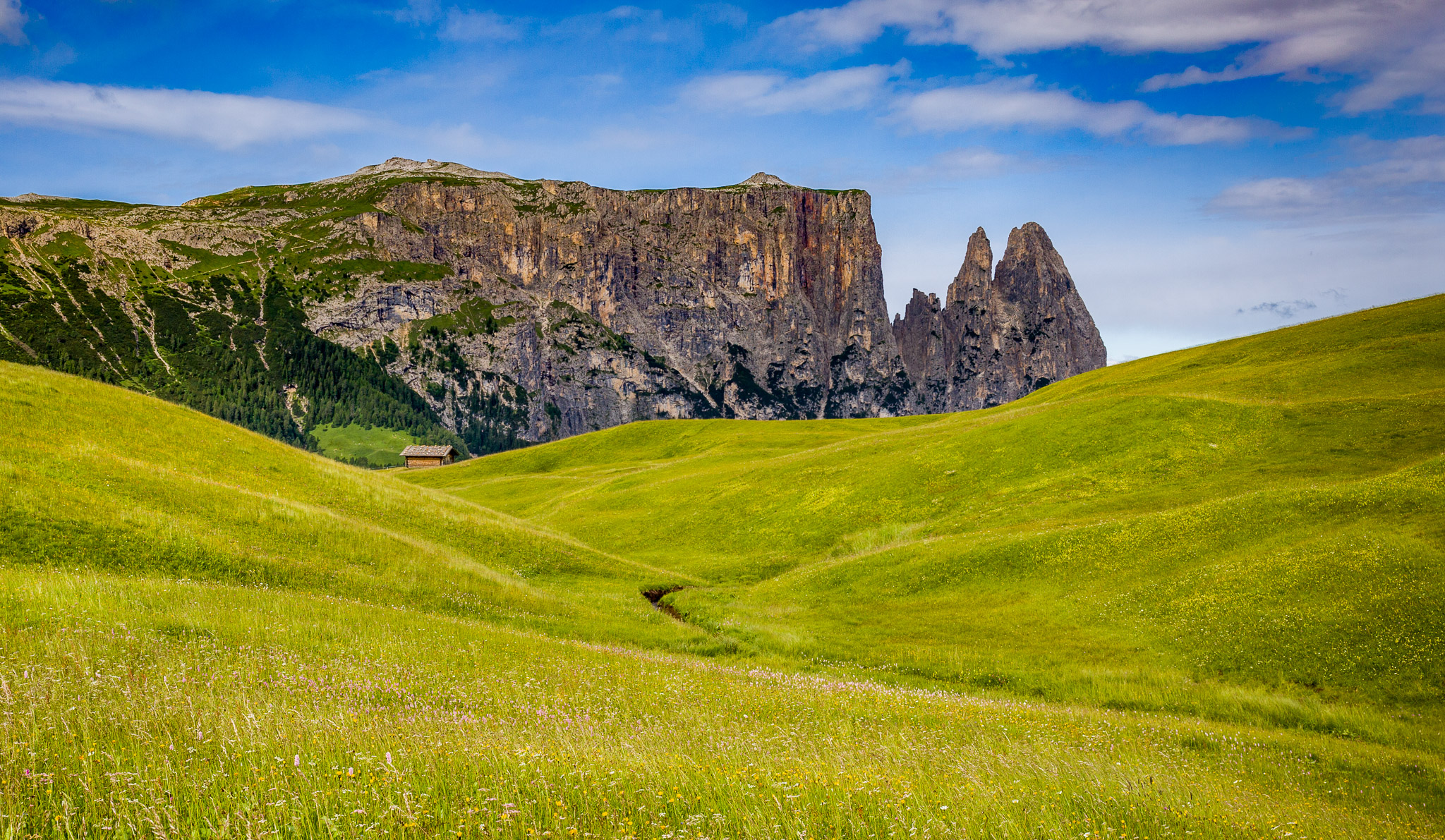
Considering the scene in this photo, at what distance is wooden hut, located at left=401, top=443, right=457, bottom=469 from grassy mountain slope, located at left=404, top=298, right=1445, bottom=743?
298ft

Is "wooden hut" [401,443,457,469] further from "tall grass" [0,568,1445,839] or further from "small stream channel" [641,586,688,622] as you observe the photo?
"tall grass" [0,568,1445,839]

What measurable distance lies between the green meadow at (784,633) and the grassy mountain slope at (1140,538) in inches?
7.2

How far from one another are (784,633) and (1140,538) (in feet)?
54.0

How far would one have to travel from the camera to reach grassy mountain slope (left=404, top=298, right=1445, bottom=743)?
2259 centimetres

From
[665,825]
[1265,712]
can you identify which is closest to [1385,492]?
[1265,712]

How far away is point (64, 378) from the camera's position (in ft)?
130

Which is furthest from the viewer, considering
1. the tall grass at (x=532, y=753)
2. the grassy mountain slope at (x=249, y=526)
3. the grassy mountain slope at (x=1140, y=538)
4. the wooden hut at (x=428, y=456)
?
the wooden hut at (x=428, y=456)

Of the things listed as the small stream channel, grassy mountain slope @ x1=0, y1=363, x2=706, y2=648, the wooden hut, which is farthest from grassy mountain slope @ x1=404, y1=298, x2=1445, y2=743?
the wooden hut

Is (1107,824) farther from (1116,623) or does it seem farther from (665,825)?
(1116,623)

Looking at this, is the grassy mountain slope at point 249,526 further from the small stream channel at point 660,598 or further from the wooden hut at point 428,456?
the wooden hut at point 428,456

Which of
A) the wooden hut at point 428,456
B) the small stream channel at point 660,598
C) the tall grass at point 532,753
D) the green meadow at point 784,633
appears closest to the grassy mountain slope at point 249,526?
the green meadow at point 784,633

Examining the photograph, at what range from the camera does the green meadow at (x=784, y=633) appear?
7891 millimetres

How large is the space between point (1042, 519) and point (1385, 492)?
14.6m

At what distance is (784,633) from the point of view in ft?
104
